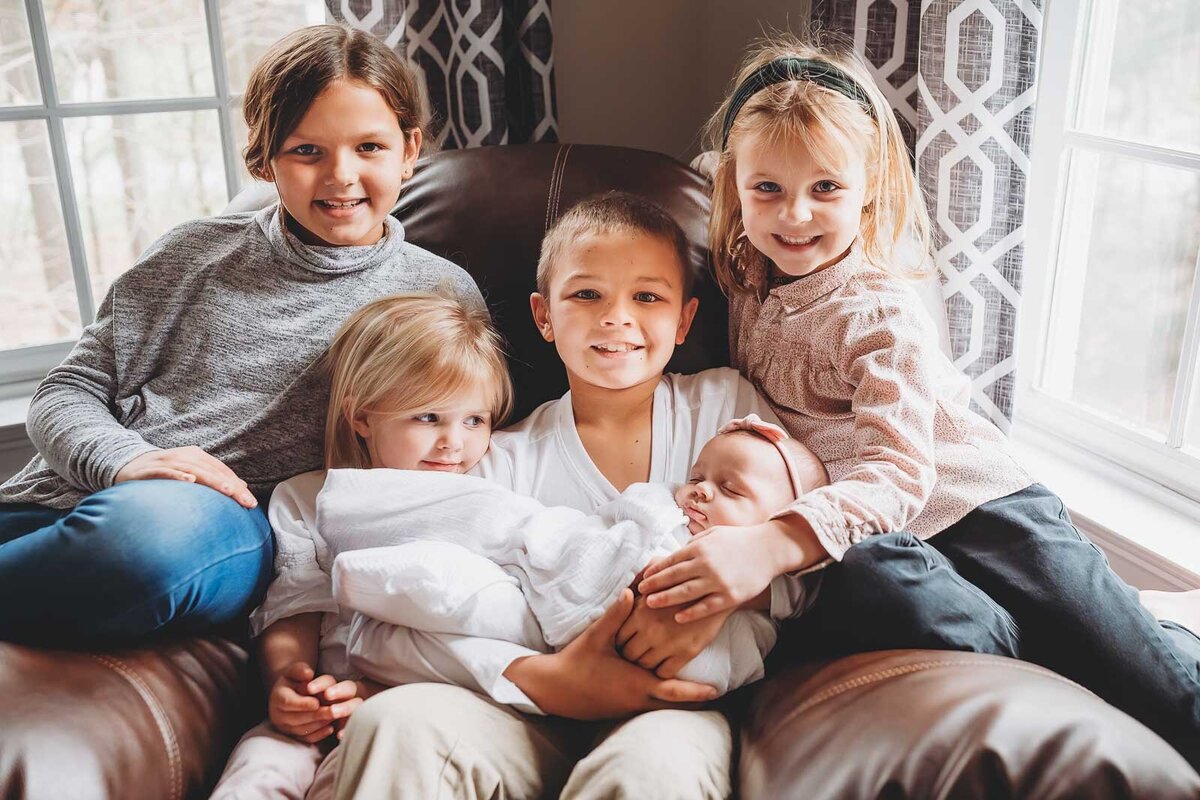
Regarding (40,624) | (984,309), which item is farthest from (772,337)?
(40,624)

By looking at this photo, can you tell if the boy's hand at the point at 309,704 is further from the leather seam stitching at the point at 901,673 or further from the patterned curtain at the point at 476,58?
the patterned curtain at the point at 476,58

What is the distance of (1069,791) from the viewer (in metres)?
0.90

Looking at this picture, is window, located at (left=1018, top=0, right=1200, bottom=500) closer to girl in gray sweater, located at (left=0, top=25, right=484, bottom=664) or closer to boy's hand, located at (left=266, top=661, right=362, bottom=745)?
girl in gray sweater, located at (left=0, top=25, right=484, bottom=664)

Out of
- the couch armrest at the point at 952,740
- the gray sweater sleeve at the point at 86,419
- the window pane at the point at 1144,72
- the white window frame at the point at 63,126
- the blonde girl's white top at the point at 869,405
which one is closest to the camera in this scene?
the couch armrest at the point at 952,740

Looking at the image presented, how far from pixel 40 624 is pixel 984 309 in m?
1.42

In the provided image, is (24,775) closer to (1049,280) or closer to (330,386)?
(330,386)

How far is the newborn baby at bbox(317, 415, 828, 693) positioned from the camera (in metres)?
1.23

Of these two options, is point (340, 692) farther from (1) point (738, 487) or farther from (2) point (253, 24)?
(2) point (253, 24)

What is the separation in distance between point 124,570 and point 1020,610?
1.06m

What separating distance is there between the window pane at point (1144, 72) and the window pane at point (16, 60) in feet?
6.56

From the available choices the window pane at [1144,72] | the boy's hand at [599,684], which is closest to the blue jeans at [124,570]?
the boy's hand at [599,684]

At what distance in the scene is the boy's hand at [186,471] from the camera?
4.35ft

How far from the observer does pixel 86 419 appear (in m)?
1.46

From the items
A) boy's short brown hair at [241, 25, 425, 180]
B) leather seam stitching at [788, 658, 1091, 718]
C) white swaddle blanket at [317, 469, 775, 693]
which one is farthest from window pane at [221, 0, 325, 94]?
leather seam stitching at [788, 658, 1091, 718]
